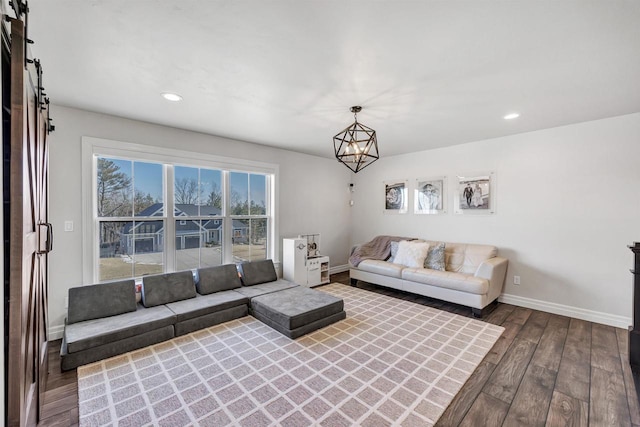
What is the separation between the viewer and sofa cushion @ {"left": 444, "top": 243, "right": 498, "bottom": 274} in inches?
165

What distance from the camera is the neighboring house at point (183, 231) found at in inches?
139

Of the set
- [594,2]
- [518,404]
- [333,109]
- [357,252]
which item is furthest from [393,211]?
[594,2]

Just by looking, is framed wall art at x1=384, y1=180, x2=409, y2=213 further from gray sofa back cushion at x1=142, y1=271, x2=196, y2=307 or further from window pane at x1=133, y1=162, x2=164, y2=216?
window pane at x1=133, y1=162, x2=164, y2=216

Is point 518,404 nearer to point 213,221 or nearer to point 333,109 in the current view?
point 333,109

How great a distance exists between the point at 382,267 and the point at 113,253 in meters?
3.88

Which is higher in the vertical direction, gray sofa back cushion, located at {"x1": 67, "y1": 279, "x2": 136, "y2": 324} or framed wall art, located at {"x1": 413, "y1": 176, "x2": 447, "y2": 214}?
framed wall art, located at {"x1": 413, "y1": 176, "x2": 447, "y2": 214}

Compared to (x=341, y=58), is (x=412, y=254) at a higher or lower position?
lower

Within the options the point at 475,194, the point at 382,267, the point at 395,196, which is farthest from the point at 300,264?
the point at 475,194

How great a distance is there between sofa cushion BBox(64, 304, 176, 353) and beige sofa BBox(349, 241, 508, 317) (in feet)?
10.4

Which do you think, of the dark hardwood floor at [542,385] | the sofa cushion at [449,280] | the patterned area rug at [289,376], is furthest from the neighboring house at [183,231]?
the sofa cushion at [449,280]

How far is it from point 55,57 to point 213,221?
2.57 metres

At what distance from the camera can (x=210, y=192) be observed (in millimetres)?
4227

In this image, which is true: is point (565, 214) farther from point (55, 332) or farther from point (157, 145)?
point (55, 332)

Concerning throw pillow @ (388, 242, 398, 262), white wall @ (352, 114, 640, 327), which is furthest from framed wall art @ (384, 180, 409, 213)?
white wall @ (352, 114, 640, 327)
